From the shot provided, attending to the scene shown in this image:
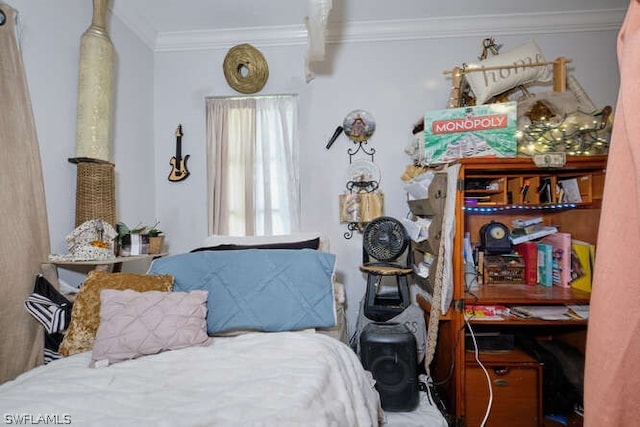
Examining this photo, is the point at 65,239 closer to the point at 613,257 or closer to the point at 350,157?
the point at 350,157

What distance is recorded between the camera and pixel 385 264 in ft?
6.09

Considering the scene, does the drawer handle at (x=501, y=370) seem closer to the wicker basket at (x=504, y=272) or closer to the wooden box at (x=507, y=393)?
the wooden box at (x=507, y=393)

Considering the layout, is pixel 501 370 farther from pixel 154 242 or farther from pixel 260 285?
pixel 154 242

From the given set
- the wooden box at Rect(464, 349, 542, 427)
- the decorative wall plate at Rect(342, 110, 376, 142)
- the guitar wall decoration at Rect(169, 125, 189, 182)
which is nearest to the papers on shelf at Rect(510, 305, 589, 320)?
the wooden box at Rect(464, 349, 542, 427)

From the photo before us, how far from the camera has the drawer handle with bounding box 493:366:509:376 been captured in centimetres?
153

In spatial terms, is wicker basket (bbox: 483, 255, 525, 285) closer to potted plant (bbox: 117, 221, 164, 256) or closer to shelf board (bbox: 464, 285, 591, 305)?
shelf board (bbox: 464, 285, 591, 305)

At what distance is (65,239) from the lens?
1.57 meters

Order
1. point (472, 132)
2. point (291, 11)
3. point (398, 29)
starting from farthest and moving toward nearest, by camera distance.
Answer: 1. point (398, 29)
2. point (291, 11)
3. point (472, 132)

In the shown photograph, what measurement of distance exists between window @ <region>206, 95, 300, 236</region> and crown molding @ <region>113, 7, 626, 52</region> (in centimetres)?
53

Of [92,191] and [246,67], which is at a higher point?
[246,67]

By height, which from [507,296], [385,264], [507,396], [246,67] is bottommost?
[507,396]

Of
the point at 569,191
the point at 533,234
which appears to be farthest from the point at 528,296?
the point at 569,191

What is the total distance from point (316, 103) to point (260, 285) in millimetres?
1555

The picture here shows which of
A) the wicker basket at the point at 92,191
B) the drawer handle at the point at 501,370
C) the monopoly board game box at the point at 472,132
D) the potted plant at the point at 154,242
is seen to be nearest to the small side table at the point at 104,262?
the potted plant at the point at 154,242
